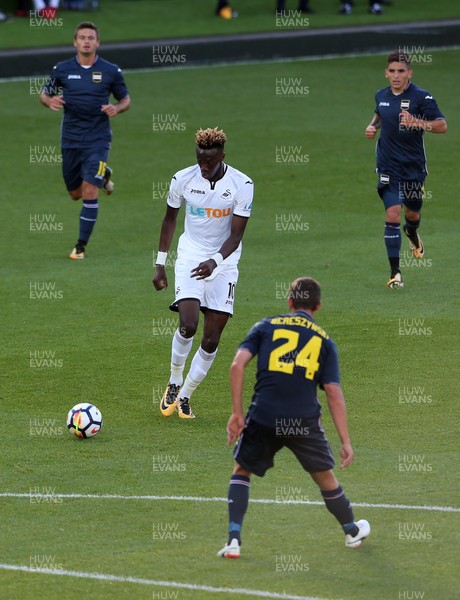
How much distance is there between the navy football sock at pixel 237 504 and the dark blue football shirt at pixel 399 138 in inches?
333

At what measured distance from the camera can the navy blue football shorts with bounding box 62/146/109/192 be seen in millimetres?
17297

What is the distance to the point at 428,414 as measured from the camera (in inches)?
444

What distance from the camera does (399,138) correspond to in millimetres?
15727

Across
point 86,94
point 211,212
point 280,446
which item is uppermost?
point 86,94

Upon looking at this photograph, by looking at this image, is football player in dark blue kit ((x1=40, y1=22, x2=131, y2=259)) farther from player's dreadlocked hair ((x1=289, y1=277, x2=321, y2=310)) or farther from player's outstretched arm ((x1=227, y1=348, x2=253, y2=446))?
player's outstretched arm ((x1=227, y1=348, x2=253, y2=446))

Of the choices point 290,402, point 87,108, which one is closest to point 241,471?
point 290,402

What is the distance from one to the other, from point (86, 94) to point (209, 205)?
6.80m

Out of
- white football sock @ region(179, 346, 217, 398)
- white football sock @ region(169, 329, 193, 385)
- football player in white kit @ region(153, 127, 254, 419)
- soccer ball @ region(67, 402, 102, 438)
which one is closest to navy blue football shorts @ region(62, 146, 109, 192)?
football player in white kit @ region(153, 127, 254, 419)

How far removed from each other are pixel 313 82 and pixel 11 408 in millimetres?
19414

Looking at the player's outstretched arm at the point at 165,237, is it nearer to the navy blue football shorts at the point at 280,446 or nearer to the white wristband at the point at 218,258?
the white wristband at the point at 218,258

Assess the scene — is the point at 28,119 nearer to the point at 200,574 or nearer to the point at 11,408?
the point at 11,408

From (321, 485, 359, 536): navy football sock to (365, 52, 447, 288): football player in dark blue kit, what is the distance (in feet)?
26.6

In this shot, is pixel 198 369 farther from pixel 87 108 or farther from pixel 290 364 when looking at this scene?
pixel 87 108

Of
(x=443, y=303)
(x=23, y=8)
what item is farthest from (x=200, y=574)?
(x=23, y=8)
